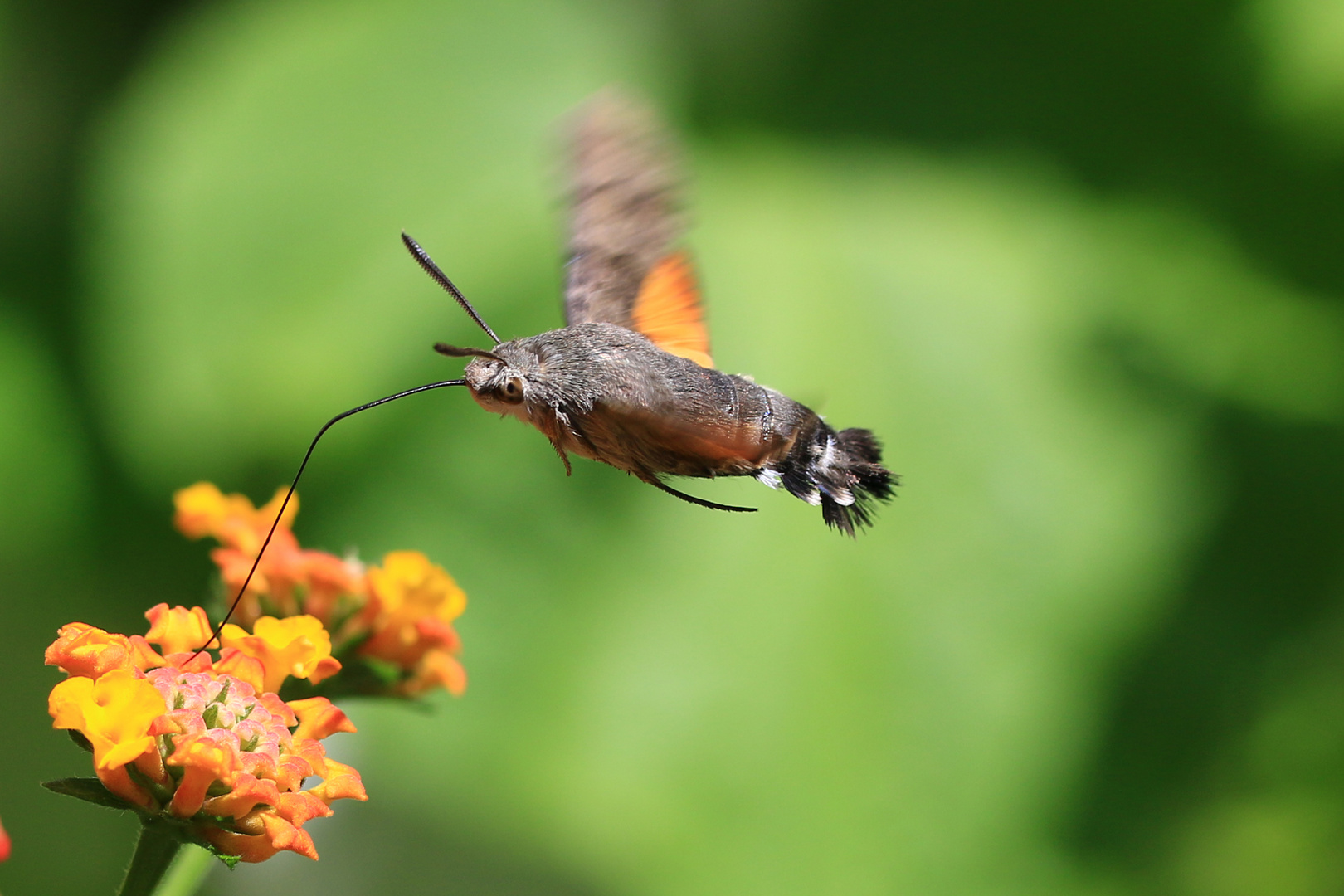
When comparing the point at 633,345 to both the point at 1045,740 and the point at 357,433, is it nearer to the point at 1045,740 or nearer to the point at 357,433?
the point at 357,433

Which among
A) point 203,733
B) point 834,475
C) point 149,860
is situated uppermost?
point 834,475

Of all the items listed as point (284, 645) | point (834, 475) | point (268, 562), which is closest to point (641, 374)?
point (834, 475)

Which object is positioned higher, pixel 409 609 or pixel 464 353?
pixel 464 353

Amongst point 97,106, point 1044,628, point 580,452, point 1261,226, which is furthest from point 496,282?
point 1261,226

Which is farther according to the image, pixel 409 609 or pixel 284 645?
pixel 409 609

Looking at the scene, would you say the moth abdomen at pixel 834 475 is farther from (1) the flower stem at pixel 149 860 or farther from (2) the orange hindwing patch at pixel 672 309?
(1) the flower stem at pixel 149 860

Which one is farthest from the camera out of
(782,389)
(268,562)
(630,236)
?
Result: (782,389)

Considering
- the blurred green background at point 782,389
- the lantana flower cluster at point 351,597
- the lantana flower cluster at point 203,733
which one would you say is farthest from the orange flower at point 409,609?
the blurred green background at point 782,389

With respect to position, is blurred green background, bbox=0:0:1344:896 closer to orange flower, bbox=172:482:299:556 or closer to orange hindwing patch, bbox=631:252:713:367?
orange hindwing patch, bbox=631:252:713:367

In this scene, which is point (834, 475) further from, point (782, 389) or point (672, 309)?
point (782, 389)
